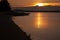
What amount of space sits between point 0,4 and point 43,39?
1308 cm

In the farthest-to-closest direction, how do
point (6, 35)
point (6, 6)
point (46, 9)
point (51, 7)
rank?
point (51, 7) < point (46, 9) < point (6, 6) < point (6, 35)

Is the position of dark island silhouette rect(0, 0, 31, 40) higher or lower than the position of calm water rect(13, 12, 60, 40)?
higher

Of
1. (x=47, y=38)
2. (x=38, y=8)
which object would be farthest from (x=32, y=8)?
(x=47, y=38)

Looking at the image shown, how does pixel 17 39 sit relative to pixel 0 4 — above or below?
below

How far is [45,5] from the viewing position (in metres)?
48.7

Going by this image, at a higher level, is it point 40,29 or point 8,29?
point 8,29

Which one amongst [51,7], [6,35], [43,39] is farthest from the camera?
[51,7]

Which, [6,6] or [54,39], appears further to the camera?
[6,6]

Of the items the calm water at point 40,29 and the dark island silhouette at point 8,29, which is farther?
the calm water at point 40,29

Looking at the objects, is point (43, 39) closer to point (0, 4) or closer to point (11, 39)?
point (11, 39)

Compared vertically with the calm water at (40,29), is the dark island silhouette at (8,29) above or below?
Answer: above

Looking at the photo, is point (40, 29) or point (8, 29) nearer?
point (8, 29)

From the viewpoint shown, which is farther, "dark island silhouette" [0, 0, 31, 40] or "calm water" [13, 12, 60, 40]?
"calm water" [13, 12, 60, 40]

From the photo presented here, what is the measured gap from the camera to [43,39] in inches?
471
